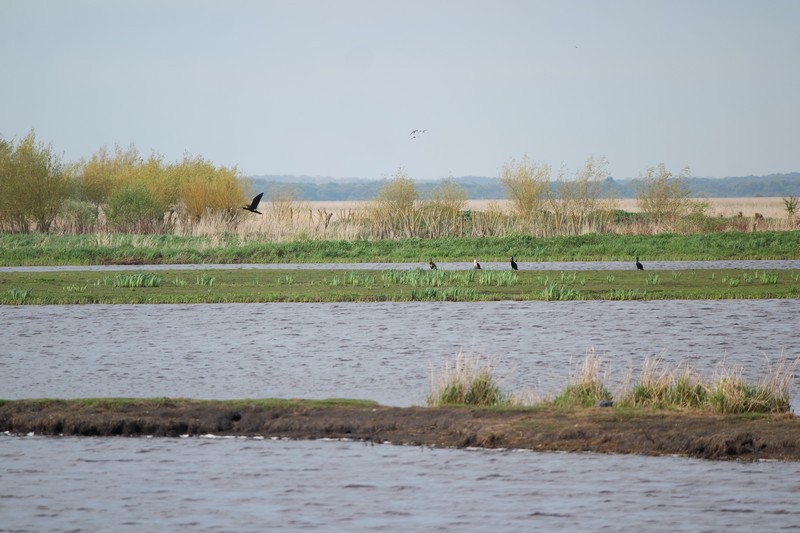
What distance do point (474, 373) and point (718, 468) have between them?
4.53 meters

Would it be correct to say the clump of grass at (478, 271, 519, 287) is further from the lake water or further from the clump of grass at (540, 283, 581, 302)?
the lake water

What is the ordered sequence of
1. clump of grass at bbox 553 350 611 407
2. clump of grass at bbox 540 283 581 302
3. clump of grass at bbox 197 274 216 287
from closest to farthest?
clump of grass at bbox 553 350 611 407 → clump of grass at bbox 540 283 581 302 → clump of grass at bbox 197 274 216 287

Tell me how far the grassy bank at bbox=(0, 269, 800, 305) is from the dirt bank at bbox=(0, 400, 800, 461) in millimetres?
15479

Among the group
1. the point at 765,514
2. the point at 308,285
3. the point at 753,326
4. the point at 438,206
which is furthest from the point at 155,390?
the point at 438,206

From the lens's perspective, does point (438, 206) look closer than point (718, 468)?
No

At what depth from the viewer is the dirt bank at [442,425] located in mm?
13594

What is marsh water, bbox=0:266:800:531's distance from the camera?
11539 millimetres

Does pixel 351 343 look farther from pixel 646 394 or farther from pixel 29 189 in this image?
pixel 29 189

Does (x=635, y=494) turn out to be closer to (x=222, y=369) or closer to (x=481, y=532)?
(x=481, y=532)

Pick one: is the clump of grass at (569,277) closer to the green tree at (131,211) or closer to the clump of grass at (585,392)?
the clump of grass at (585,392)

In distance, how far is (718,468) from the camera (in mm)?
13000

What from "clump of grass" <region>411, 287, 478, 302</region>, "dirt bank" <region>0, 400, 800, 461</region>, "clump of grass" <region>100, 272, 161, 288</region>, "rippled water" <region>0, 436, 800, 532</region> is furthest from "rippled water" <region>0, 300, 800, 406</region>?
"clump of grass" <region>100, 272, 161, 288</region>

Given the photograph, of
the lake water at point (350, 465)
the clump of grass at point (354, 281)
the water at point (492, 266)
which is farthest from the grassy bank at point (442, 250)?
the lake water at point (350, 465)

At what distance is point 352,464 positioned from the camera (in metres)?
13.5
